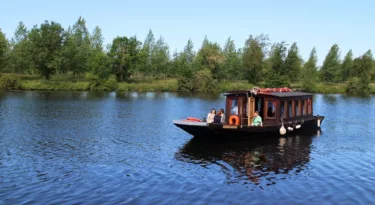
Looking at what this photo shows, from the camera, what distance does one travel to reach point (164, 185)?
1759 centimetres

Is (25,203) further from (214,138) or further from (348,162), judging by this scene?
Answer: (348,162)

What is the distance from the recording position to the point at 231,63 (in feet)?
427

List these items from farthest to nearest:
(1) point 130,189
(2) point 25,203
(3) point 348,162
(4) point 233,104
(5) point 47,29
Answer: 1. (5) point 47,29
2. (4) point 233,104
3. (3) point 348,162
4. (1) point 130,189
5. (2) point 25,203

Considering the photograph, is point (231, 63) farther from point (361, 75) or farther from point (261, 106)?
point (261, 106)

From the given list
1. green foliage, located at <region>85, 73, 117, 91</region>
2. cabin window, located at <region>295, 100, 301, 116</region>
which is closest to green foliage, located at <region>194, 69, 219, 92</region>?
green foliage, located at <region>85, 73, 117, 91</region>

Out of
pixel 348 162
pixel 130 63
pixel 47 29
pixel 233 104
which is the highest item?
pixel 47 29

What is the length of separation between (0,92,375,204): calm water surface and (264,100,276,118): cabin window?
2.04 m

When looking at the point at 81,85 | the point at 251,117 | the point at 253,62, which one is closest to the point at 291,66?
the point at 253,62

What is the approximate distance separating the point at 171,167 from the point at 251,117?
10.5 m

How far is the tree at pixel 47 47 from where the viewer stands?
101750mm

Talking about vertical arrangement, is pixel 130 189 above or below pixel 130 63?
below

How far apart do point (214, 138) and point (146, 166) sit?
857cm

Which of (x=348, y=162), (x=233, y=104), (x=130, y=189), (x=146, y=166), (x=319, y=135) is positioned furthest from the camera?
(x=319, y=135)

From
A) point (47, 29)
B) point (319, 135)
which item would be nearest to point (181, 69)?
point (47, 29)
